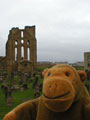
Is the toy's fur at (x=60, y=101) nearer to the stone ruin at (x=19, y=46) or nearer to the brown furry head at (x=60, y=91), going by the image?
the brown furry head at (x=60, y=91)

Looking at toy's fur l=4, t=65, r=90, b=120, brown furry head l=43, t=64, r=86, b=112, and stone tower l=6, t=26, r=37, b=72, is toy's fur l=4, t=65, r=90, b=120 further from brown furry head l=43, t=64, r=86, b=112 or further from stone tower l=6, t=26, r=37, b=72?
stone tower l=6, t=26, r=37, b=72

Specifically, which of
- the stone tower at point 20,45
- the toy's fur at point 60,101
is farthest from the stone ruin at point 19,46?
the toy's fur at point 60,101

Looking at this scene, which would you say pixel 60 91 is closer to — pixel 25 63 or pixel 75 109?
pixel 75 109

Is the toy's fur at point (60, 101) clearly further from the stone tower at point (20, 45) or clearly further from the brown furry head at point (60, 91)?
the stone tower at point (20, 45)

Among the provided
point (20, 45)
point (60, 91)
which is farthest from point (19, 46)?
point (60, 91)

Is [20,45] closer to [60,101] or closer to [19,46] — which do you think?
[19,46]

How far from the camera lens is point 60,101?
3486mm

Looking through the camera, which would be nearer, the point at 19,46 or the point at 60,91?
the point at 60,91

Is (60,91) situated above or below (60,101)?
above

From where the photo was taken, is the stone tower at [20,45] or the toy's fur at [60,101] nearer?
the toy's fur at [60,101]

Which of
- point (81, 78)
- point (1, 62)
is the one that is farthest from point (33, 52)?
point (81, 78)

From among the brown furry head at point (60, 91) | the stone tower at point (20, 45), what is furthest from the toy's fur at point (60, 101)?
the stone tower at point (20, 45)

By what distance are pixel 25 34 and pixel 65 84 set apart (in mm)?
42840

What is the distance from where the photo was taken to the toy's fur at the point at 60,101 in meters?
3.53
